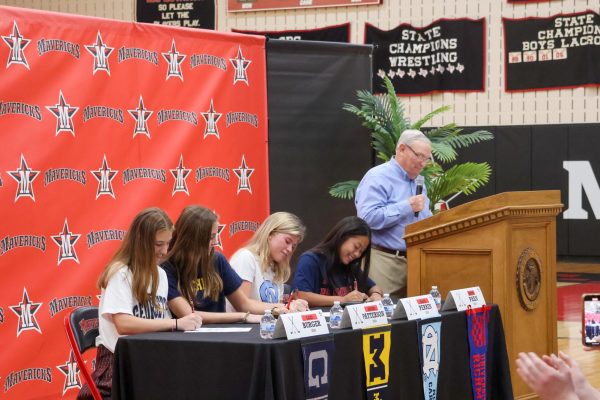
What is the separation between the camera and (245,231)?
7066 millimetres

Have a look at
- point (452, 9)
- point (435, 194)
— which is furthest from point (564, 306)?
point (452, 9)

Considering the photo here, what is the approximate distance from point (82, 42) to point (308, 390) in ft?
9.86

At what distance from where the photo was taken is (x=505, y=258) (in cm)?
510

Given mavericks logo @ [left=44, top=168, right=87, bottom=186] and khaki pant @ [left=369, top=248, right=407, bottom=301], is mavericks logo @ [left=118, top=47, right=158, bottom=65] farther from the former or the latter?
khaki pant @ [left=369, top=248, right=407, bottom=301]

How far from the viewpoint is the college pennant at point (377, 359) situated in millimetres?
4176

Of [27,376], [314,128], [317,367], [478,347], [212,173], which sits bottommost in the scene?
[27,376]

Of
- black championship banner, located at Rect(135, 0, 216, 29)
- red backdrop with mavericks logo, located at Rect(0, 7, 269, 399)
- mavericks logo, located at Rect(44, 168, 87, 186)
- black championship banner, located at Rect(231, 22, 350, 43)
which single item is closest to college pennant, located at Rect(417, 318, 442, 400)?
red backdrop with mavericks logo, located at Rect(0, 7, 269, 399)

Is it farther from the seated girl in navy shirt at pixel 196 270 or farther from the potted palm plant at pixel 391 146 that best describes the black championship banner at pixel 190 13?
the seated girl in navy shirt at pixel 196 270

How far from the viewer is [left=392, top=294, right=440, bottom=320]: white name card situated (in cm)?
448

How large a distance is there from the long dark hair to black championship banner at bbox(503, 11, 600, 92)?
7.88 meters

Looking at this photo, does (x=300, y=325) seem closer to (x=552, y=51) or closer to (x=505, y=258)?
(x=505, y=258)

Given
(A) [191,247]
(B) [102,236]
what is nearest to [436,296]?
(A) [191,247]

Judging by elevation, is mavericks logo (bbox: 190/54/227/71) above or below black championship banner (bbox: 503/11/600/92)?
below

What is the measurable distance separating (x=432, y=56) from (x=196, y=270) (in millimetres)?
9029
